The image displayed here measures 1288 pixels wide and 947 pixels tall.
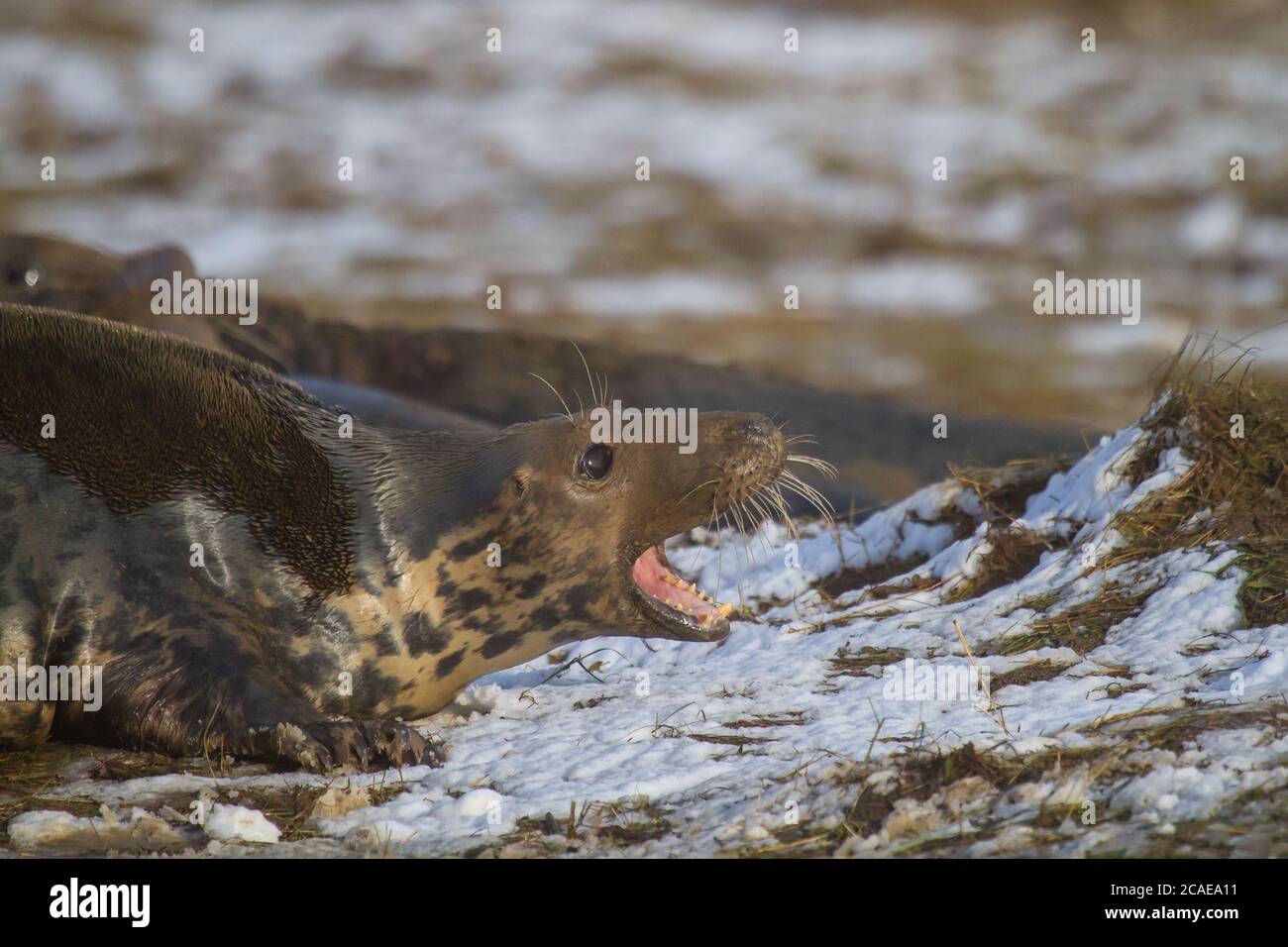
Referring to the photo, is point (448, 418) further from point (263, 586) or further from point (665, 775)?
point (665, 775)

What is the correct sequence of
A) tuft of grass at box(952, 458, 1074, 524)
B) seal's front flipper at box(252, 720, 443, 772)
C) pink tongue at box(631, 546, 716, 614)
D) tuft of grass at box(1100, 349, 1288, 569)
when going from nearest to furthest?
1. seal's front flipper at box(252, 720, 443, 772)
2. pink tongue at box(631, 546, 716, 614)
3. tuft of grass at box(1100, 349, 1288, 569)
4. tuft of grass at box(952, 458, 1074, 524)

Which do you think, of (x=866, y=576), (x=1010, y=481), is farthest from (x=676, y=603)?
(x=1010, y=481)

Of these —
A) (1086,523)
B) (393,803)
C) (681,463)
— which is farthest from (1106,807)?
(1086,523)

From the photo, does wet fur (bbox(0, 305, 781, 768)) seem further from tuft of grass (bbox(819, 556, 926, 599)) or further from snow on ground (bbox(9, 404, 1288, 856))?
tuft of grass (bbox(819, 556, 926, 599))

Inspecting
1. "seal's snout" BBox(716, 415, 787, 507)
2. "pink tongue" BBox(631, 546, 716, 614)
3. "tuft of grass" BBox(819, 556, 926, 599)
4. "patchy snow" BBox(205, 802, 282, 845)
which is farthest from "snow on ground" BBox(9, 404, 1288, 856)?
"seal's snout" BBox(716, 415, 787, 507)

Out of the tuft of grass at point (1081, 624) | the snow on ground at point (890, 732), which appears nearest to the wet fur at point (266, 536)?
the snow on ground at point (890, 732)

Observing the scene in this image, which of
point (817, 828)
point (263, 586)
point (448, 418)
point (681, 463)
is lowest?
point (817, 828)

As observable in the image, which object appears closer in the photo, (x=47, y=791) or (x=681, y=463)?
(x=47, y=791)
